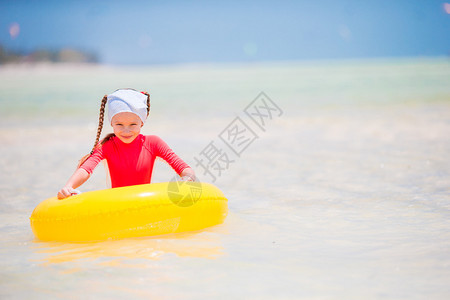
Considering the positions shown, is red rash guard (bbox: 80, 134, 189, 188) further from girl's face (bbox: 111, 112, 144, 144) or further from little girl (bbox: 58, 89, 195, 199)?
girl's face (bbox: 111, 112, 144, 144)

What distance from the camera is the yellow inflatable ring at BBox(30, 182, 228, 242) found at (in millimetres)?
3146

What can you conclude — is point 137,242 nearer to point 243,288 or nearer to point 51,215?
point 51,215

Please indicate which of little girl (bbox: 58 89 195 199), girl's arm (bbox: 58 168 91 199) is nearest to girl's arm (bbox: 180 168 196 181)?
little girl (bbox: 58 89 195 199)

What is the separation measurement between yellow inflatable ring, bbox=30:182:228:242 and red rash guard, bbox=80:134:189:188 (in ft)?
1.02

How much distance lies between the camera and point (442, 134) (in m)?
7.72

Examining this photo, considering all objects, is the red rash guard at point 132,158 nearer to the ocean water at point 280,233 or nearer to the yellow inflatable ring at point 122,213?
the yellow inflatable ring at point 122,213

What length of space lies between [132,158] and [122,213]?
1.64 ft

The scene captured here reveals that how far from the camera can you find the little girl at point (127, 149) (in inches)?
134

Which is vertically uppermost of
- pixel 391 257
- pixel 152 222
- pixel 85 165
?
pixel 85 165

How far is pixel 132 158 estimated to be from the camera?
3527mm

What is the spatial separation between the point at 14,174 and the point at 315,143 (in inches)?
161

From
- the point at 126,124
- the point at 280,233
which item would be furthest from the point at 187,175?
the point at 280,233

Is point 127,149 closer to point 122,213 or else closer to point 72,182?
point 72,182

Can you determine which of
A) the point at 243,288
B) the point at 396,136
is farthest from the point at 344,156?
the point at 243,288
